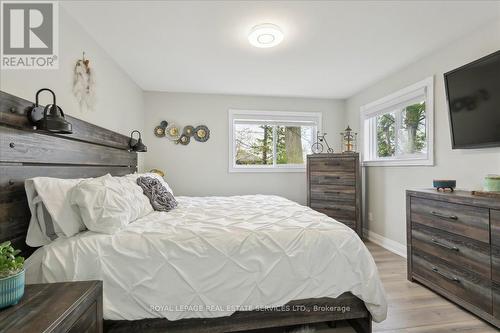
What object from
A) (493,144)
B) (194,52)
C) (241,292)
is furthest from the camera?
(194,52)

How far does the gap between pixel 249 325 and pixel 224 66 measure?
8.83 feet

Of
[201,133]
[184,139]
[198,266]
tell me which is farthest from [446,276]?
[184,139]

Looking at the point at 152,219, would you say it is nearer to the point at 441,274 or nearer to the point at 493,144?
the point at 441,274

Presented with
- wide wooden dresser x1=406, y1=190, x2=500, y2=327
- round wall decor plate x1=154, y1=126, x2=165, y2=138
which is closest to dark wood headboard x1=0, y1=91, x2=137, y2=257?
round wall decor plate x1=154, y1=126, x2=165, y2=138

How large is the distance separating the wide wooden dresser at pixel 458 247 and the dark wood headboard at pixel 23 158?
2995 mm

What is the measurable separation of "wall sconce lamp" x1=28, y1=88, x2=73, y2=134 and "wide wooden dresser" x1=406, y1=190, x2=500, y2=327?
2.83 m

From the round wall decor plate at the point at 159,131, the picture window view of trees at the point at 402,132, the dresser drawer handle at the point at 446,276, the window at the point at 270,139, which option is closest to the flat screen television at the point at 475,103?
the picture window view of trees at the point at 402,132

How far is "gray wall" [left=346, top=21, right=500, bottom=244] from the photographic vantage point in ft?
7.38

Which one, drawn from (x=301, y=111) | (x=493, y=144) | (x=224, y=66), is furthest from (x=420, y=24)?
(x=301, y=111)

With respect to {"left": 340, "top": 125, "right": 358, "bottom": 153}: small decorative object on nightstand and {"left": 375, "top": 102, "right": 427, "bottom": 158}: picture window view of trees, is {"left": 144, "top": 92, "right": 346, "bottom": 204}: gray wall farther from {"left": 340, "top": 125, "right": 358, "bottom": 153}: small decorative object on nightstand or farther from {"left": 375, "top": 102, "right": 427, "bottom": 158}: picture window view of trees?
{"left": 375, "top": 102, "right": 427, "bottom": 158}: picture window view of trees

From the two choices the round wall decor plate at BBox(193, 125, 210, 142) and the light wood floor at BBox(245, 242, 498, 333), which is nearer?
the light wood floor at BBox(245, 242, 498, 333)

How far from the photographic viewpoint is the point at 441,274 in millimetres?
2137

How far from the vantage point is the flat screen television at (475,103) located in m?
2.02

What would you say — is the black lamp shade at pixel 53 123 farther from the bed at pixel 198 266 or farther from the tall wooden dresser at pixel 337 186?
the tall wooden dresser at pixel 337 186
